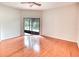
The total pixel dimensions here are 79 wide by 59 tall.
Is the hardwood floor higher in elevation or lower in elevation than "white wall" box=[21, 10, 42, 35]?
lower

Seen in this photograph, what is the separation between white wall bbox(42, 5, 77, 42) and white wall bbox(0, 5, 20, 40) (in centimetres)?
209

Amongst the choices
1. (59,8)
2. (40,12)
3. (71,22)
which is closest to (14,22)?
(40,12)

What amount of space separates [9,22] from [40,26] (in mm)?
2668

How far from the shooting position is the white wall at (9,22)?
20.3 feet

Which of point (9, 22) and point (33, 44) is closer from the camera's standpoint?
point (33, 44)

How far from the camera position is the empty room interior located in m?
5.02

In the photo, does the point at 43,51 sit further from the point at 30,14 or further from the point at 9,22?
the point at 30,14

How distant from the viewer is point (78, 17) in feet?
17.5

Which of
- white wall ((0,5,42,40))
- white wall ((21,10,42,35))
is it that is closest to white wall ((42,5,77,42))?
white wall ((21,10,42,35))

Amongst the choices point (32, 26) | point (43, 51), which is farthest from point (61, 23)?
point (43, 51)

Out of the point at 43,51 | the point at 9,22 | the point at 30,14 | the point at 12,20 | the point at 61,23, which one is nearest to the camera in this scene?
the point at 43,51

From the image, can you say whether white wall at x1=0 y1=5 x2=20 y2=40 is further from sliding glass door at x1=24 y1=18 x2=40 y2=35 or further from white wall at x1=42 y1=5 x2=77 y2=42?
white wall at x1=42 y1=5 x2=77 y2=42

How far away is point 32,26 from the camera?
28.4 feet

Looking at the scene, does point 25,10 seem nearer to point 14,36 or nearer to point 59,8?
point 14,36
